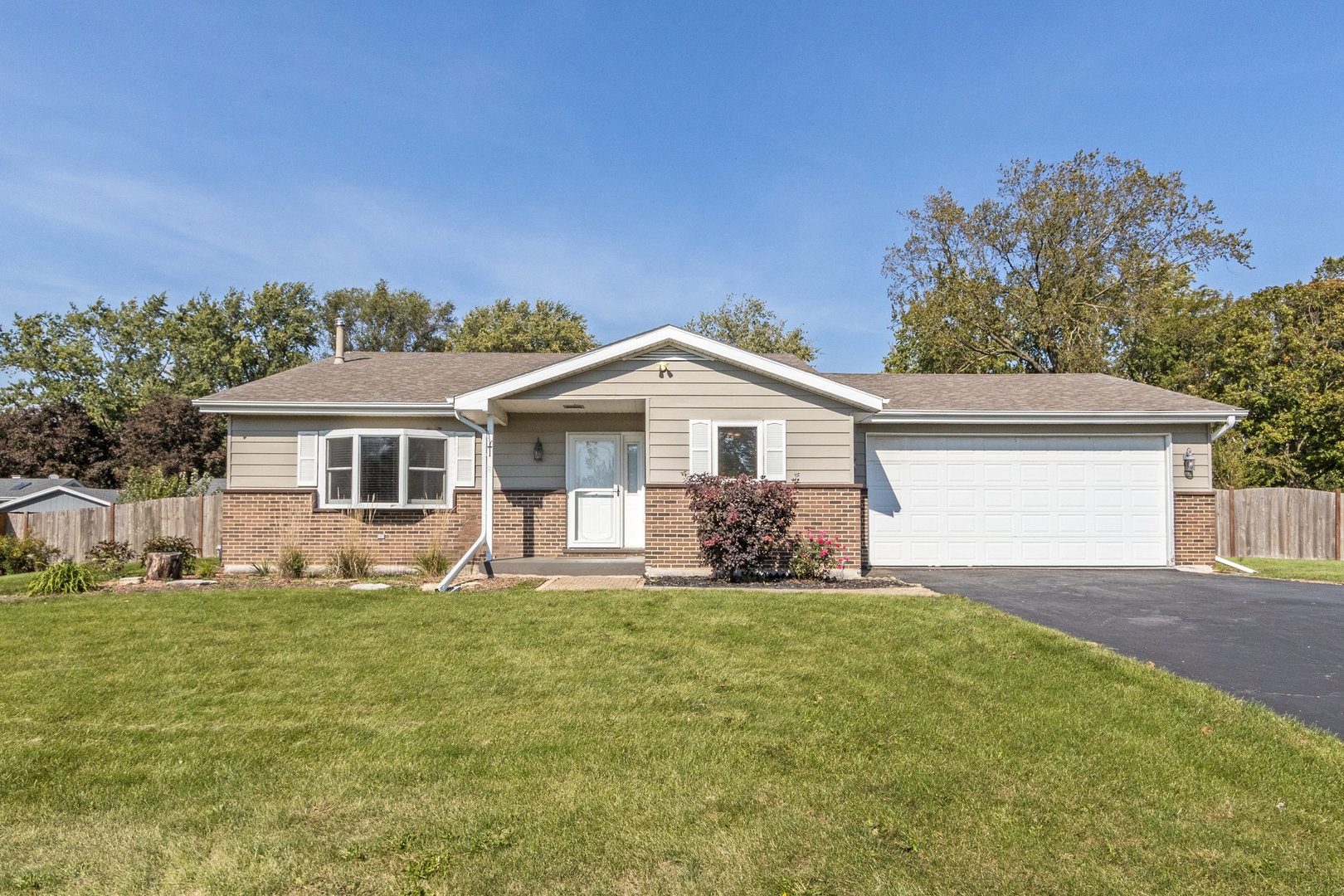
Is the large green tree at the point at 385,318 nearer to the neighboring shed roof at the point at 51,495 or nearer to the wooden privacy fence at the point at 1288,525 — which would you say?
the neighboring shed roof at the point at 51,495

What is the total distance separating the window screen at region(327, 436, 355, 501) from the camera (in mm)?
12117

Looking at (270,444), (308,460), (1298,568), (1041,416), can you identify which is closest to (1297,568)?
(1298,568)

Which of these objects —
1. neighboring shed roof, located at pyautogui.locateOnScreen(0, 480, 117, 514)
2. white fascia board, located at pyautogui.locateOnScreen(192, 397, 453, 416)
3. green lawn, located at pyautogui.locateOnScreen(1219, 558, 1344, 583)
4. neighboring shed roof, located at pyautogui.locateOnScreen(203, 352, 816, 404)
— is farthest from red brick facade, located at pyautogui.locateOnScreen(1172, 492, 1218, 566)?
neighboring shed roof, located at pyautogui.locateOnScreen(0, 480, 117, 514)

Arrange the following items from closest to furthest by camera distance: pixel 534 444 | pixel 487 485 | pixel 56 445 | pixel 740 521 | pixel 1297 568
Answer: pixel 740 521 < pixel 487 485 < pixel 1297 568 < pixel 534 444 < pixel 56 445

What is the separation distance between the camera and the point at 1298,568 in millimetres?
12602

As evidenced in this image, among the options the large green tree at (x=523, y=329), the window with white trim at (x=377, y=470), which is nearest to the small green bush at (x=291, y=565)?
the window with white trim at (x=377, y=470)

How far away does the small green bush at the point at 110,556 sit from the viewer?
12.6m

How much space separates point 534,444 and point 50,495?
55.7 feet

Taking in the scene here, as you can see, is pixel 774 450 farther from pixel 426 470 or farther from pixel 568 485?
pixel 426 470

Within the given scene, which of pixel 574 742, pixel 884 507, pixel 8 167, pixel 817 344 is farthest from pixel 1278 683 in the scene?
pixel 817 344

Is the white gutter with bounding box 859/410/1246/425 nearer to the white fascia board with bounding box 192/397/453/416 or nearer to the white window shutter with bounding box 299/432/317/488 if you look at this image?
the white fascia board with bounding box 192/397/453/416

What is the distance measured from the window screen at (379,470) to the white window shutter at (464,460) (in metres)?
0.90

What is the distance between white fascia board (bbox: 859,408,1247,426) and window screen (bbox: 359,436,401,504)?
7.67 meters

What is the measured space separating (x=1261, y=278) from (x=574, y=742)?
29.9 metres
